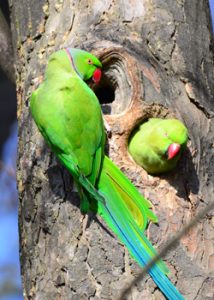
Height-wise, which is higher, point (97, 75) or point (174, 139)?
point (97, 75)

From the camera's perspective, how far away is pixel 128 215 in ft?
9.22

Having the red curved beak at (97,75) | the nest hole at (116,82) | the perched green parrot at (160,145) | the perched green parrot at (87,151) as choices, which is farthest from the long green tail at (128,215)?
the red curved beak at (97,75)

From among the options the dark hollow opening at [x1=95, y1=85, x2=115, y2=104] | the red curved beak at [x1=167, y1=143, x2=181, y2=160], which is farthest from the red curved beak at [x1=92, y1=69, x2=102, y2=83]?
the red curved beak at [x1=167, y1=143, x2=181, y2=160]

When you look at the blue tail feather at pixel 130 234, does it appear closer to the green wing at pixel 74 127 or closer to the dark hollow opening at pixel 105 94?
the green wing at pixel 74 127

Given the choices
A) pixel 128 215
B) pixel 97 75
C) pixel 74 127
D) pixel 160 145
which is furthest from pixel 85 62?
pixel 128 215

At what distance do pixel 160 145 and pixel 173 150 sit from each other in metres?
0.07

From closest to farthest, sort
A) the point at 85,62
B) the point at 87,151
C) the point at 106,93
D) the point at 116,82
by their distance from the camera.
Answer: the point at 87,151, the point at 85,62, the point at 116,82, the point at 106,93

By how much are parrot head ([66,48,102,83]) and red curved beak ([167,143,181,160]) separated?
46 centimetres

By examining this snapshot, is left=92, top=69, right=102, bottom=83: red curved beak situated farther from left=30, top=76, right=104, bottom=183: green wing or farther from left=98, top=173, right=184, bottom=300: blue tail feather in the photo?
left=98, top=173, right=184, bottom=300: blue tail feather

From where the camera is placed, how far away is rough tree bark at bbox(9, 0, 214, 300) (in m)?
2.83

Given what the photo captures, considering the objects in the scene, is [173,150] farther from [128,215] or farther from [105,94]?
[105,94]

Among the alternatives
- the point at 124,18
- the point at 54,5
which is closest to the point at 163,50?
the point at 124,18

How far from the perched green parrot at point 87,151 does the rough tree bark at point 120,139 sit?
8 cm

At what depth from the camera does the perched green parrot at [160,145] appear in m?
2.91
